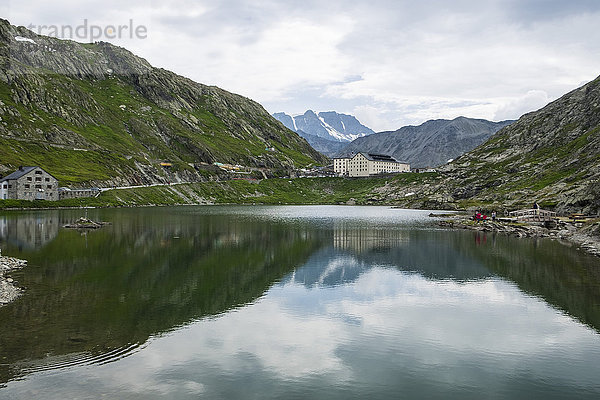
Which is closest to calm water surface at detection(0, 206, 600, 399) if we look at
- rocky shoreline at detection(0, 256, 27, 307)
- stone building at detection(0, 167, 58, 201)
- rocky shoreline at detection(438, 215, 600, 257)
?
rocky shoreline at detection(0, 256, 27, 307)

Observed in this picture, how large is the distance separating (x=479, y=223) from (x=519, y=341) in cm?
9491

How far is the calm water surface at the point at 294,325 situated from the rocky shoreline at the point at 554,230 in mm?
19323

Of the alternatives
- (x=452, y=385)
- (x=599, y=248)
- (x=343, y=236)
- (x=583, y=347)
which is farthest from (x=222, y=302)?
(x=599, y=248)

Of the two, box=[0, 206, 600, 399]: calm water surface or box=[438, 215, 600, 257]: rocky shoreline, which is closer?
box=[0, 206, 600, 399]: calm water surface

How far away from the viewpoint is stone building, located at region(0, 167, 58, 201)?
157 meters

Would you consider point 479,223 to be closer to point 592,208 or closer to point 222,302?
point 592,208

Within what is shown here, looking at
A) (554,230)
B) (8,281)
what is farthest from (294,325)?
(554,230)

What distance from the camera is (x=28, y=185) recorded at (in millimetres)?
160750

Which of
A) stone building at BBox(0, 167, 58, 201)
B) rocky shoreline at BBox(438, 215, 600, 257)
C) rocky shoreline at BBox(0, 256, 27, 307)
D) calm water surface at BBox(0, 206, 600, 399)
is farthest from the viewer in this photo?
stone building at BBox(0, 167, 58, 201)

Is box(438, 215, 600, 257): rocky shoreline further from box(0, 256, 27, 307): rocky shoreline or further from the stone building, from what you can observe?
the stone building

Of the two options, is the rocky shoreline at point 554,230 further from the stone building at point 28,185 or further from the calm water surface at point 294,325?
the stone building at point 28,185

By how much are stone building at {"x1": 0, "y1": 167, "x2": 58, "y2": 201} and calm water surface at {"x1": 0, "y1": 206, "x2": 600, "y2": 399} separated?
105 m

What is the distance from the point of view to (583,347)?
31.2 metres

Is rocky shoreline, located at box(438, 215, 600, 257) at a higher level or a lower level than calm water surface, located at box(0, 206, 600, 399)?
higher
